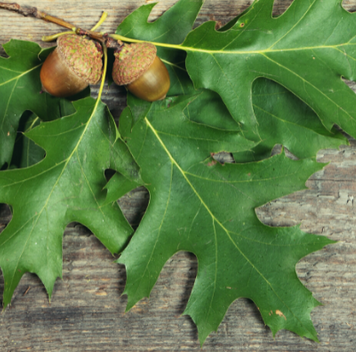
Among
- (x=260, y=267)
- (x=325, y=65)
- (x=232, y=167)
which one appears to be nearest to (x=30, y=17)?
(x=232, y=167)

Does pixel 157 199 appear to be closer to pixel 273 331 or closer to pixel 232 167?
pixel 232 167

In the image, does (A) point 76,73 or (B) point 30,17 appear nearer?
(A) point 76,73

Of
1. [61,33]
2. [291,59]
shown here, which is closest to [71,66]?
[61,33]

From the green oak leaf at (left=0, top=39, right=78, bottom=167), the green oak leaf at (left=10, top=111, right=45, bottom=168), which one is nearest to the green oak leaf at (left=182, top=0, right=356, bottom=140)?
the green oak leaf at (left=0, top=39, right=78, bottom=167)

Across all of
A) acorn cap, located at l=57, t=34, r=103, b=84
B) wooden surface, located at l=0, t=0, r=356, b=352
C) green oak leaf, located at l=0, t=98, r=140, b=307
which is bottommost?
wooden surface, located at l=0, t=0, r=356, b=352

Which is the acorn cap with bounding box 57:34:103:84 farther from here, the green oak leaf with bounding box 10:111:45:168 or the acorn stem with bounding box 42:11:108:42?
the green oak leaf with bounding box 10:111:45:168

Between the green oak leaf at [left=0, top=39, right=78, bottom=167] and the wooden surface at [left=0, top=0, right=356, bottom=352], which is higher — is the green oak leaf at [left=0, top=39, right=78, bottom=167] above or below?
above
